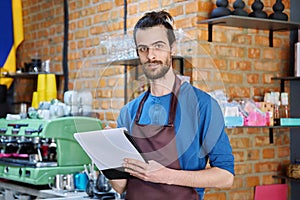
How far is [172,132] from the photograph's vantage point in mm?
2082

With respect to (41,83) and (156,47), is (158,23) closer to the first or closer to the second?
(156,47)

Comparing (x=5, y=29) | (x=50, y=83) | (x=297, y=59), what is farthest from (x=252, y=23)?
(x=5, y=29)

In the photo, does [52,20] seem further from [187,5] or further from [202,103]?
[202,103]

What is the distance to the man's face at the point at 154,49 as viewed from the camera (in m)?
1.93

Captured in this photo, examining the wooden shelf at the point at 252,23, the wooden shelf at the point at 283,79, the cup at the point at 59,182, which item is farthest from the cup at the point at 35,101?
the wooden shelf at the point at 283,79

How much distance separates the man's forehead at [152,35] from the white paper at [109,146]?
32cm

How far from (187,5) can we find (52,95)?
1737 millimetres

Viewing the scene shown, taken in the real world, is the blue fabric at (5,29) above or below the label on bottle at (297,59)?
above

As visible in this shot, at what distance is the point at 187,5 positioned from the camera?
3451 mm

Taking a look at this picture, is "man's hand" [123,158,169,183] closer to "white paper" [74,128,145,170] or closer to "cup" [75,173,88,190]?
"white paper" [74,128,145,170]

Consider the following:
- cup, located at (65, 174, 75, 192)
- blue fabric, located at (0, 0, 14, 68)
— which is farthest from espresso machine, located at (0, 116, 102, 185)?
blue fabric, located at (0, 0, 14, 68)

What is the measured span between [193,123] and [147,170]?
0.24 m

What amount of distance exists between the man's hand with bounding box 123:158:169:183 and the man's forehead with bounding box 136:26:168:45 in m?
0.43

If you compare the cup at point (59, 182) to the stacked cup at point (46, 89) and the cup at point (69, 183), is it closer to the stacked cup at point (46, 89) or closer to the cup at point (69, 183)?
the cup at point (69, 183)
